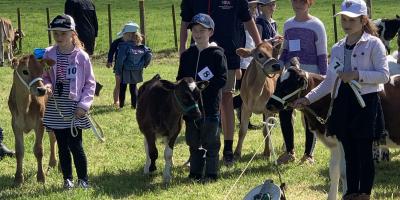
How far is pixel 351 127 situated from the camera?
19.4ft

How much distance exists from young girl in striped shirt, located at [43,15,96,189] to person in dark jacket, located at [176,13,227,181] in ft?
3.90

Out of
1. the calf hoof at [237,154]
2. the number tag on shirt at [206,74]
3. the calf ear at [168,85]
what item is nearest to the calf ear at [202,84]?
the number tag on shirt at [206,74]

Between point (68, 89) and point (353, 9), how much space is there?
318cm

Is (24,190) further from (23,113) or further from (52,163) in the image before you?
(52,163)

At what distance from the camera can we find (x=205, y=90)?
25.5 ft

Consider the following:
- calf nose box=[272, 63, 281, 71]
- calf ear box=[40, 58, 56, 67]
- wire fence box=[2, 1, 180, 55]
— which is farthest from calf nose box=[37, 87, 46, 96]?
wire fence box=[2, 1, 180, 55]

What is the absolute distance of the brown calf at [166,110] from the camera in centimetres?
749

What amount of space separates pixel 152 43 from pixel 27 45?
17.3 feet

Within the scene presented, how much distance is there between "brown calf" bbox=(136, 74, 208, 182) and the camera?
7492mm

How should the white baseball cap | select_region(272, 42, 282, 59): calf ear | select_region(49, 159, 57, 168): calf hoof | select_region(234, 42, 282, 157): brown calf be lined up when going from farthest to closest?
select_region(272, 42, 282, 59): calf ear → select_region(234, 42, 282, 157): brown calf → select_region(49, 159, 57, 168): calf hoof → the white baseball cap

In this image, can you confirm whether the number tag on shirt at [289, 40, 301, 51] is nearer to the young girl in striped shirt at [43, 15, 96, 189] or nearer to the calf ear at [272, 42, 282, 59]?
the calf ear at [272, 42, 282, 59]

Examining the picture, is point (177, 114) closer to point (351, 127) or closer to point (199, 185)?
point (199, 185)

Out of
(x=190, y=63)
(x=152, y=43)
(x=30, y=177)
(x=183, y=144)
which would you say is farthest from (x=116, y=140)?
(x=152, y=43)

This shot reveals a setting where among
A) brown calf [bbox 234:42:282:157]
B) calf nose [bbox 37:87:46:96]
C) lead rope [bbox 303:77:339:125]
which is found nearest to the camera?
lead rope [bbox 303:77:339:125]
